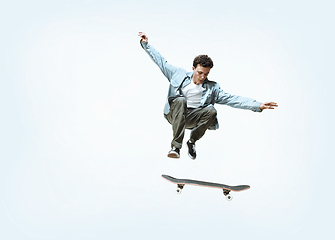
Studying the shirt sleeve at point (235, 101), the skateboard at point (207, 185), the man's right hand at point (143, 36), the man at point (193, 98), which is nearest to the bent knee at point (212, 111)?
the man at point (193, 98)

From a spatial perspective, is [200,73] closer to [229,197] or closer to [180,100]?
[180,100]

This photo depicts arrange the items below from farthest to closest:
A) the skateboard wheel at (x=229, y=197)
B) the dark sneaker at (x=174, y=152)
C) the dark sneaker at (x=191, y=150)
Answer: the skateboard wheel at (x=229, y=197)
the dark sneaker at (x=191, y=150)
the dark sneaker at (x=174, y=152)

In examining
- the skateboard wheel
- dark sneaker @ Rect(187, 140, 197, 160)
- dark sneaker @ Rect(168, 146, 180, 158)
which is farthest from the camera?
the skateboard wheel

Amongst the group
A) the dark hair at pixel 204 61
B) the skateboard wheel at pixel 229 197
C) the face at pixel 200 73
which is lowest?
the skateboard wheel at pixel 229 197

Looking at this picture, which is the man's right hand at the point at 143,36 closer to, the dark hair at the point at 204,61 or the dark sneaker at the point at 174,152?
the dark hair at the point at 204,61

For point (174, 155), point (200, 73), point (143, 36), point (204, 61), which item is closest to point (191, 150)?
point (174, 155)

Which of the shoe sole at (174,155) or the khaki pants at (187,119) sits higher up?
the khaki pants at (187,119)

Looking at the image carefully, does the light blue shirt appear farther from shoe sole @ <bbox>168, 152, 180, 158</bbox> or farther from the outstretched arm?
shoe sole @ <bbox>168, 152, 180, 158</bbox>

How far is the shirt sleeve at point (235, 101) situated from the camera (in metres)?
3.95

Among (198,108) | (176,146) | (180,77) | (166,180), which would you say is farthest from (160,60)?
(166,180)

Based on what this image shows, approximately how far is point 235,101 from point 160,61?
0.81m

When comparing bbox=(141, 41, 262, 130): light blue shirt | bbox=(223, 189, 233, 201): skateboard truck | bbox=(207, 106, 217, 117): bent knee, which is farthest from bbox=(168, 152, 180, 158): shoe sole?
bbox=(223, 189, 233, 201): skateboard truck

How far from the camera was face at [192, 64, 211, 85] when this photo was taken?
396 cm

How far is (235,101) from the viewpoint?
4.03m
